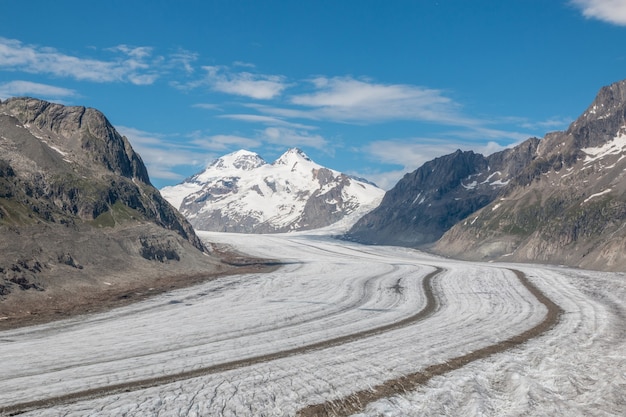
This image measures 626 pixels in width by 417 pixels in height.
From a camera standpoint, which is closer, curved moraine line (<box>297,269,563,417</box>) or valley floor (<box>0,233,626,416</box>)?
curved moraine line (<box>297,269,563,417</box>)

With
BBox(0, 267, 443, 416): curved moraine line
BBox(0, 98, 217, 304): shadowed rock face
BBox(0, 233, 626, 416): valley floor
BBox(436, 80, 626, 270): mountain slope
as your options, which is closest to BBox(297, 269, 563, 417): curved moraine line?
BBox(0, 233, 626, 416): valley floor

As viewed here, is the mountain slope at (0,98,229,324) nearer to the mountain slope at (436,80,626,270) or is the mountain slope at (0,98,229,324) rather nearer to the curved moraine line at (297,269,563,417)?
the curved moraine line at (297,269,563,417)

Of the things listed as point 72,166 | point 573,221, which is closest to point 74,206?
point 72,166

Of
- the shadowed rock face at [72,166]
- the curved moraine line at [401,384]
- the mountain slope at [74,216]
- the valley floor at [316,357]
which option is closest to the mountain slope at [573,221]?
the valley floor at [316,357]

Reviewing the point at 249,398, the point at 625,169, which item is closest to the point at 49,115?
the point at 249,398

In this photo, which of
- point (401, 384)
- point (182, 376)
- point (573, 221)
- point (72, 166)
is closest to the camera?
point (401, 384)

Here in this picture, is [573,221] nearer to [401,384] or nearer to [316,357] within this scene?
[316,357]
